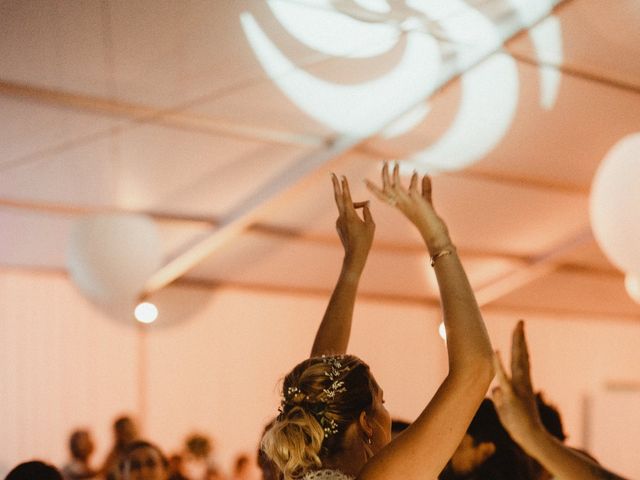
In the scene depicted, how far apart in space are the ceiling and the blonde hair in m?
2.59

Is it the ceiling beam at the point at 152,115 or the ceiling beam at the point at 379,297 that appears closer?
the ceiling beam at the point at 152,115

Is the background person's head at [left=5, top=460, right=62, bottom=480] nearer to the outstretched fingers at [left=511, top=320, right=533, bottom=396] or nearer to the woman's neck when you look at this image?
the woman's neck

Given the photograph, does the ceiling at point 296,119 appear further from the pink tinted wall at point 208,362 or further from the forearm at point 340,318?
the forearm at point 340,318

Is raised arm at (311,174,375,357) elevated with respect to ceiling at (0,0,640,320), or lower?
lower

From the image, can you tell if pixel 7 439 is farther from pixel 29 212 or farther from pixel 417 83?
pixel 417 83

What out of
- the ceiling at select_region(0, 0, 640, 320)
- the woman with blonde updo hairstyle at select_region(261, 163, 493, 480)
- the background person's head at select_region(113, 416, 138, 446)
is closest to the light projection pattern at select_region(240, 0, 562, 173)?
the ceiling at select_region(0, 0, 640, 320)

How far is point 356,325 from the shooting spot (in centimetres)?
805

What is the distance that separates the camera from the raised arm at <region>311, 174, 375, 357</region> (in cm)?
148


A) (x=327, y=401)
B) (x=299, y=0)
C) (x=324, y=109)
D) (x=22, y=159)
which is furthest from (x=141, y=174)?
(x=327, y=401)

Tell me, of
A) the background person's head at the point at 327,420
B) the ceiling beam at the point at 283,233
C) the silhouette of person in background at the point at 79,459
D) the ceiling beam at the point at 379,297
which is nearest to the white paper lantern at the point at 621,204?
the background person's head at the point at 327,420

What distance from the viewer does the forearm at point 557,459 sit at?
1.10 metres

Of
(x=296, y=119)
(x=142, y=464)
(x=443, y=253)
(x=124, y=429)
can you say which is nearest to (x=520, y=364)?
(x=443, y=253)

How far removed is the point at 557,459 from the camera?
3.64 feet

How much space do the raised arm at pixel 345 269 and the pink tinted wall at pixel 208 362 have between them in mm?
5435
